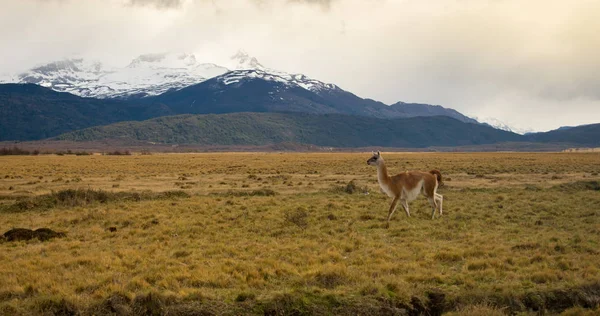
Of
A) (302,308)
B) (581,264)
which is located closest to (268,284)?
(302,308)

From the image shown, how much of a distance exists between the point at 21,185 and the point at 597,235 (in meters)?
35.6

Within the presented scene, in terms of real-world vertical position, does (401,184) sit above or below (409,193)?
above

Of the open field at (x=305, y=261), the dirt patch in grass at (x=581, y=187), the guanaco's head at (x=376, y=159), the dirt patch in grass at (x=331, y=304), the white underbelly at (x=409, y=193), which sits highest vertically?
the guanaco's head at (x=376, y=159)

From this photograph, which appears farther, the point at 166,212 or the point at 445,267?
the point at 166,212

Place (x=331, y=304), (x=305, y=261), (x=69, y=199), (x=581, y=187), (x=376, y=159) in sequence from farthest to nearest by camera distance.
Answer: (x=581, y=187)
(x=69, y=199)
(x=376, y=159)
(x=305, y=261)
(x=331, y=304)

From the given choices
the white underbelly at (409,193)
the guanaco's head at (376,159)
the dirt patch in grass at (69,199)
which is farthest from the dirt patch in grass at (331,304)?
the dirt patch in grass at (69,199)

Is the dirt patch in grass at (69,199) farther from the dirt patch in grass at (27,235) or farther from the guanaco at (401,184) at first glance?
the guanaco at (401,184)

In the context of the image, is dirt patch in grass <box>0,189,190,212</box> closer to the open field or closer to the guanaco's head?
the open field

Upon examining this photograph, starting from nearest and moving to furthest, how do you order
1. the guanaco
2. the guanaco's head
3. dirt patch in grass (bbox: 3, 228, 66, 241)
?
dirt patch in grass (bbox: 3, 228, 66, 241), the guanaco, the guanaco's head

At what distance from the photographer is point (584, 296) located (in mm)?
9859

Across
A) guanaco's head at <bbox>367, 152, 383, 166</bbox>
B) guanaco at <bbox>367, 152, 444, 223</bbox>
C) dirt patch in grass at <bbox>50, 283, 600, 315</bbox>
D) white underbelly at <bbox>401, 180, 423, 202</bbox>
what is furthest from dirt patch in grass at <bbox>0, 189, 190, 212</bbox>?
dirt patch in grass at <bbox>50, 283, 600, 315</bbox>

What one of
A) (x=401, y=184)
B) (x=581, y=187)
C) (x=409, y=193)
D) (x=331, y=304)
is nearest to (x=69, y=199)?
(x=401, y=184)

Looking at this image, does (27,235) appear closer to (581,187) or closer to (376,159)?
(376,159)

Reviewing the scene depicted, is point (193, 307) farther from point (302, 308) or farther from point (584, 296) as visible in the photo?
point (584, 296)
